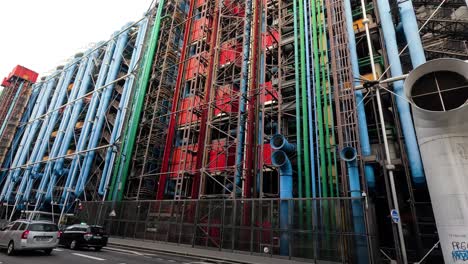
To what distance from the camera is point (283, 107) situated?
18328mm

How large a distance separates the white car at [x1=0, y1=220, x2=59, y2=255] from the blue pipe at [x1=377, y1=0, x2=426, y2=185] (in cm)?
1635

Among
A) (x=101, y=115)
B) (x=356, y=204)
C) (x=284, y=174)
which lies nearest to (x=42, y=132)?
(x=101, y=115)

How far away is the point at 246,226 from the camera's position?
1394 cm

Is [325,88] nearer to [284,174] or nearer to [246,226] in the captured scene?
[284,174]

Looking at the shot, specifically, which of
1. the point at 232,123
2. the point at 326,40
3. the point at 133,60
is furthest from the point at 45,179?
the point at 326,40

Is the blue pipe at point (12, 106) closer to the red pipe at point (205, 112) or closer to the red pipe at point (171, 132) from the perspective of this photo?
the red pipe at point (171, 132)

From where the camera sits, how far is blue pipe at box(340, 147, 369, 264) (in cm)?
1061

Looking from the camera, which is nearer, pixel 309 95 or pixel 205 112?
pixel 309 95

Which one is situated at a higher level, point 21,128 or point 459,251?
point 21,128

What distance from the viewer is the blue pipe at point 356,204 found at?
1061cm

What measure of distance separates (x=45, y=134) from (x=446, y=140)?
4271 cm

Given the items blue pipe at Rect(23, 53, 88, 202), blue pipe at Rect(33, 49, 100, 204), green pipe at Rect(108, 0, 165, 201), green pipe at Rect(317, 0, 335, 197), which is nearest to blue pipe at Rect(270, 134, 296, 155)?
green pipe at Rect(317, 0, 335, 197)

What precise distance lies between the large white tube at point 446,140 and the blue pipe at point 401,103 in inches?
126

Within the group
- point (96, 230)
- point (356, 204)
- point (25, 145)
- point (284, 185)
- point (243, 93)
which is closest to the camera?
point (356, 204)
